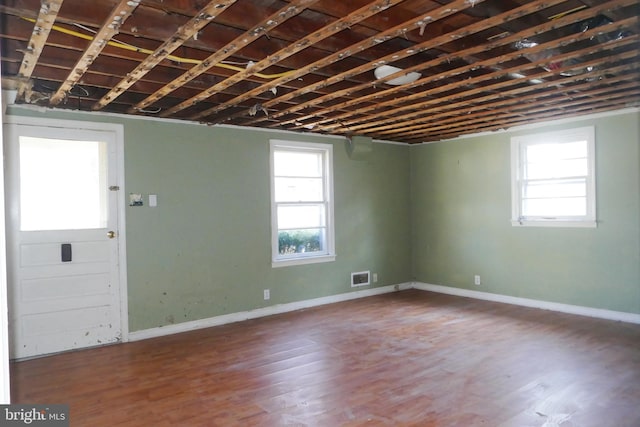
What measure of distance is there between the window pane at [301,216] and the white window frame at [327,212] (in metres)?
0.10

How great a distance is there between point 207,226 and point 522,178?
3.98 m

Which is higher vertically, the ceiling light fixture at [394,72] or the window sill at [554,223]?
the ceiling light fixture at [394,72]

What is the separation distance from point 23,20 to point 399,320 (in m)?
A: 4.35

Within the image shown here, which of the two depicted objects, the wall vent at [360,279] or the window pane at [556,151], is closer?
the window pane at [556,151]

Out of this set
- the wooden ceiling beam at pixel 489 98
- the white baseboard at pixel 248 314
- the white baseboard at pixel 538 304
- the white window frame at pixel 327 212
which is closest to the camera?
the wooden ceiling beam at pixel 489 98

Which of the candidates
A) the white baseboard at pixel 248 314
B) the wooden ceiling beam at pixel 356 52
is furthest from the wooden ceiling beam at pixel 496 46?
the white baseboard at pixel 248 314

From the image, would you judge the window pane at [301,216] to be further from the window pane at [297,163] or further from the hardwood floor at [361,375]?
the hardwood floor at [361,375]

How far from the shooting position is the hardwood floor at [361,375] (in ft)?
9.19

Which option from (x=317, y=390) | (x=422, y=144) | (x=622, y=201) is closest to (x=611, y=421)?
(x=317, y=390)

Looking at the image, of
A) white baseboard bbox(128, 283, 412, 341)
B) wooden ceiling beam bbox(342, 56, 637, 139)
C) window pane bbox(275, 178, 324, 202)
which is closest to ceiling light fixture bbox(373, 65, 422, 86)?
wooden ceiling beam bbox(342, 56, 637, 139)

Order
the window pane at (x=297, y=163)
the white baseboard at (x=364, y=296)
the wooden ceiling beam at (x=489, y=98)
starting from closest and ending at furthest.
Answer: the wooden ceiling beam at (x=489, y=98)
the white baseboard at (x=364, y=296)
the window pane at (x=297, y=163)

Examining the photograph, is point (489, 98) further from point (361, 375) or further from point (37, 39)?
point (37, 39)

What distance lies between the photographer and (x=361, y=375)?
3449 mm

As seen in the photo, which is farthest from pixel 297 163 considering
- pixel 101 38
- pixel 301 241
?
pixel 101 38
